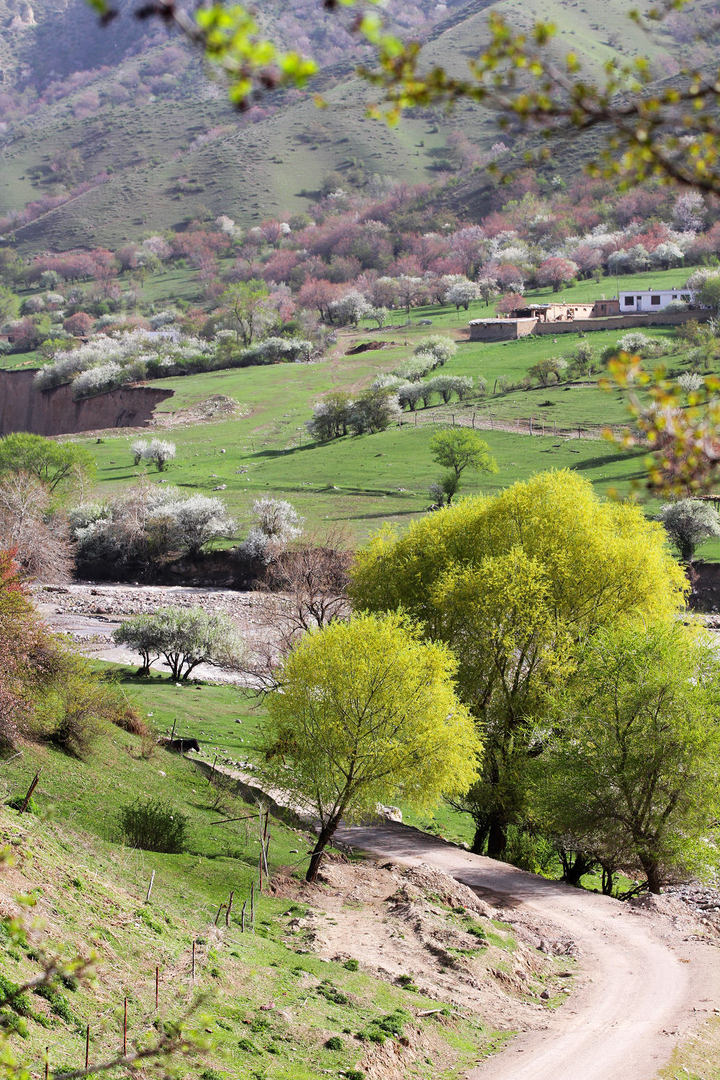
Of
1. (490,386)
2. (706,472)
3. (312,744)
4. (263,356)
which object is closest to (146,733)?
(312,744)

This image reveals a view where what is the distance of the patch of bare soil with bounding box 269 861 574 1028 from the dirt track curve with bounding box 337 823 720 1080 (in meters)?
0.76

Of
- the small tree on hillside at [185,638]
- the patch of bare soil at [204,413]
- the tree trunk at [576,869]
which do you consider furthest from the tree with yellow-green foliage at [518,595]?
the patch of bare soil at [204,413]

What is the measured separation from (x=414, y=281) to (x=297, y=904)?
510ft

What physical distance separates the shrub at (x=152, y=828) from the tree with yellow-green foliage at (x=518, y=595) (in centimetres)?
1011

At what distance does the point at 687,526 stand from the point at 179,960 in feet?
173

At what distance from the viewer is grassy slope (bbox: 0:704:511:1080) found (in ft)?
47.9

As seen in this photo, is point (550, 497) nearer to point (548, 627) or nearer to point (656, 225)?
point (548, 627)

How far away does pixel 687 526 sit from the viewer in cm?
6350

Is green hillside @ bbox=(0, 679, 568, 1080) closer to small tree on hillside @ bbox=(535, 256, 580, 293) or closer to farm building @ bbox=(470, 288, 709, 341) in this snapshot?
farm building @ bbox=(470, 288, 709, 341)

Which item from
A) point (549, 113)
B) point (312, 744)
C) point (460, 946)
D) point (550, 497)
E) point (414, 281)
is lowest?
point (460, 946)

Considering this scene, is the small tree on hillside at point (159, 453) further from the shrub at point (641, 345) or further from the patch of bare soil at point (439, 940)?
the patch of bare soil at point (439, 940)

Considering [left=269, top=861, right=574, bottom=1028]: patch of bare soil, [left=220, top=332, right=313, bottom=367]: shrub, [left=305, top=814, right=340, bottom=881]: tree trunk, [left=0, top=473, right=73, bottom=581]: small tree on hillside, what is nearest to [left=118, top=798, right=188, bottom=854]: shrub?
[left=269, top=861, right=574, bottom=1028]: patch of bare soil

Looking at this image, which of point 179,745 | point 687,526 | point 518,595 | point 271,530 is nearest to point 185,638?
point 179,745

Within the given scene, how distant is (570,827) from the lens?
94.8ft
